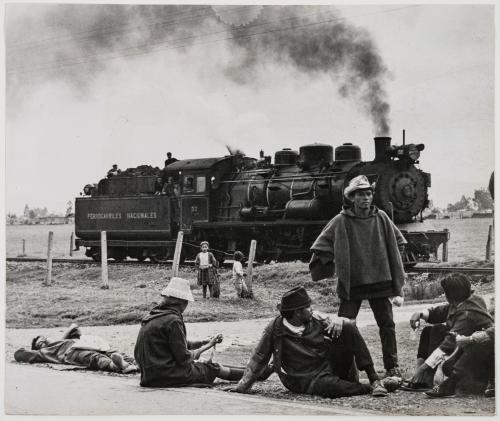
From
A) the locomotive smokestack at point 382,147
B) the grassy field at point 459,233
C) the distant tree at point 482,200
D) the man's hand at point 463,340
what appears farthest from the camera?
the locomotive smokestack at point 382,147

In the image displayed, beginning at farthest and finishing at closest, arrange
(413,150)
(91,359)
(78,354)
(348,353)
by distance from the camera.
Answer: (413,150) → (78,354) → (91,359) → (348,353)

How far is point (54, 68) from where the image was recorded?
10789 mm

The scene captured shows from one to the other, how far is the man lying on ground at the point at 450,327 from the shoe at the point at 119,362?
9.07 feet

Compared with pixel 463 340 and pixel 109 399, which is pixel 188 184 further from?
pixel 463 340

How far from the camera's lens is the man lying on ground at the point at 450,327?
5.77m

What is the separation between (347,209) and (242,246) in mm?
11618

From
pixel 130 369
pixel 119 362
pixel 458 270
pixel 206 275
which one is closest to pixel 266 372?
pixel 130 369

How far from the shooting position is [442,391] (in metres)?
5.74

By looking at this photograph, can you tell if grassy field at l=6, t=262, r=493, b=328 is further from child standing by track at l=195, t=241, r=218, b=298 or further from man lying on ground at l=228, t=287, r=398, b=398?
man lying on ground at l=228, t=287, r=398, b=398

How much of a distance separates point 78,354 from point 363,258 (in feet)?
10.5

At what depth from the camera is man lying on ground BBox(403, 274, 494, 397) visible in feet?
18.9

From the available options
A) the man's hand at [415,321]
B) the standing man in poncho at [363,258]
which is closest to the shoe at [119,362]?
the standing man in poncho at [363,258]

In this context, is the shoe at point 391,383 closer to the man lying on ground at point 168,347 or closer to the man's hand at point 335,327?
the man's hand at point 335,327

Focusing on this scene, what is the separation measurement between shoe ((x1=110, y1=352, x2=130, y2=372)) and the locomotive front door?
11504 mm
